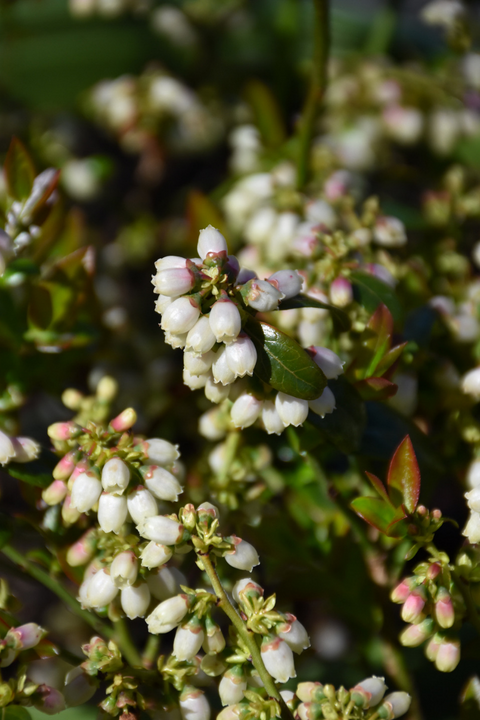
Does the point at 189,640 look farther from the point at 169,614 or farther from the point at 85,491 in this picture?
the point at 85,491

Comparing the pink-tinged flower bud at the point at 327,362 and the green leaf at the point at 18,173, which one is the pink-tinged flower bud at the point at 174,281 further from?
the green leaf at the point at 18,173

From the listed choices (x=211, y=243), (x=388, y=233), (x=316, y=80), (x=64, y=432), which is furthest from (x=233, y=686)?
(x=316, y=80)

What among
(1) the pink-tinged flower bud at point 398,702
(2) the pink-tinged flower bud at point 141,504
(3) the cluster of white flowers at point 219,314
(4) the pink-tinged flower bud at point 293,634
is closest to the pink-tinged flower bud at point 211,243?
(3) the cluster of white flowers at point 219,314

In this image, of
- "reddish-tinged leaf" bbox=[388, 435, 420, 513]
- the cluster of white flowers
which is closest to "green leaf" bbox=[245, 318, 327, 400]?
the cluster of white flowers

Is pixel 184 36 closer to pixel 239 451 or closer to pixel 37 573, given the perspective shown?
pixel 239 451

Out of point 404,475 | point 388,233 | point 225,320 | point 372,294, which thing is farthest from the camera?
point 388,233

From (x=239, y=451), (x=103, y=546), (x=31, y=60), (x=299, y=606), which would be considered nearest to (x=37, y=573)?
(x=103, y=546)
